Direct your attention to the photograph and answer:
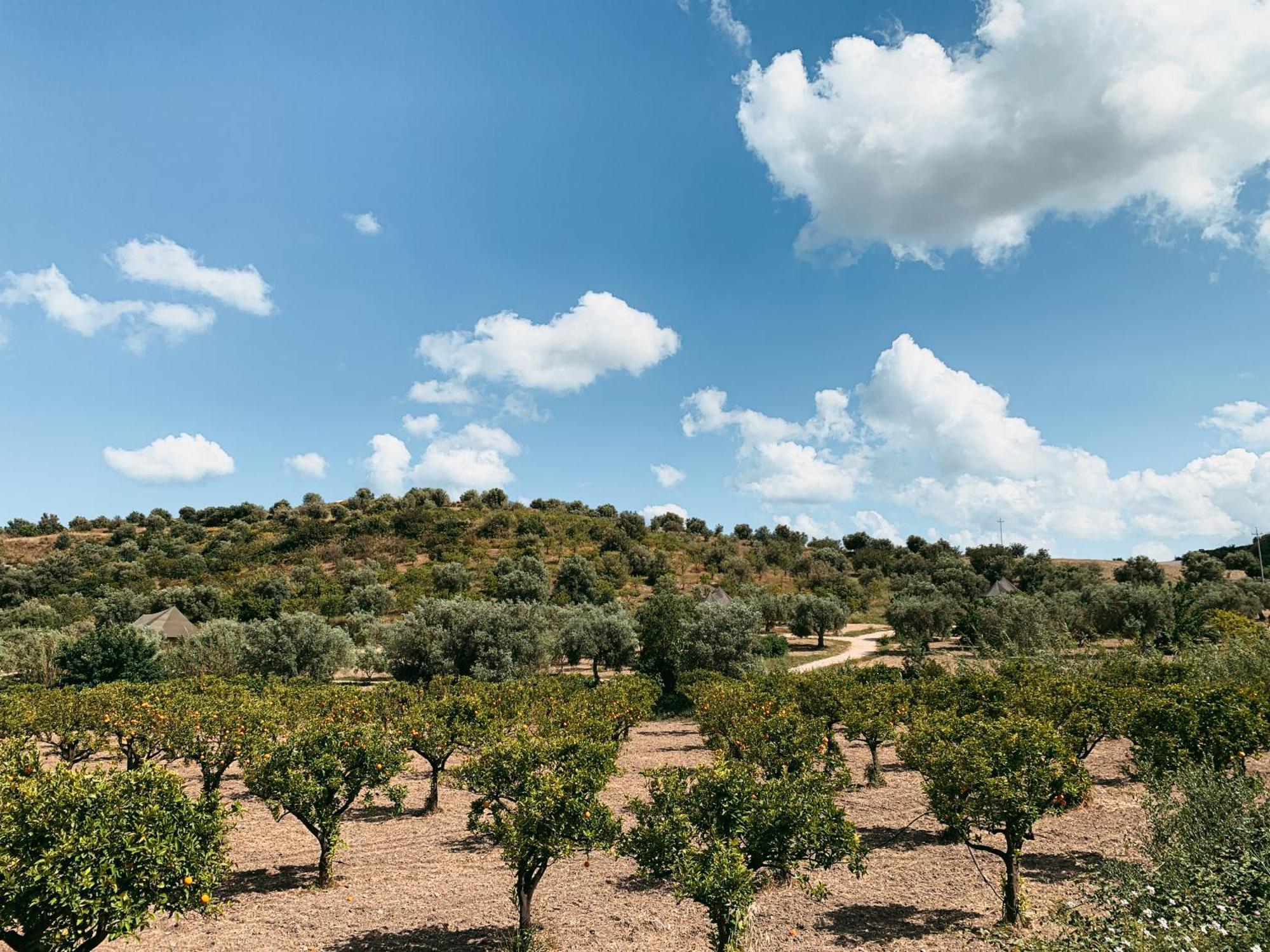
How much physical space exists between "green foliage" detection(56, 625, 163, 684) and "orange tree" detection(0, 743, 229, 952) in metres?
39.4

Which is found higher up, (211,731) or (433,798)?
(211,731)

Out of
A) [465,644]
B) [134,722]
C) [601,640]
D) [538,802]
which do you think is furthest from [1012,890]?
[601,640]

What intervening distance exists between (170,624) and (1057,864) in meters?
71.3

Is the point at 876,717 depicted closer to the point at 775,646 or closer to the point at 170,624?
the point at 775,646

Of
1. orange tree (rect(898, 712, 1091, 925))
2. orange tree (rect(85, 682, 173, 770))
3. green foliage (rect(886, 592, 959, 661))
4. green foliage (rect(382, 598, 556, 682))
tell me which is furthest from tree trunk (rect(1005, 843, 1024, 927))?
green foliage (rect(886, 592, 959, 661))

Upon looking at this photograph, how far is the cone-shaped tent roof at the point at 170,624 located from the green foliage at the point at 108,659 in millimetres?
16373

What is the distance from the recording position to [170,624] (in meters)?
61.6

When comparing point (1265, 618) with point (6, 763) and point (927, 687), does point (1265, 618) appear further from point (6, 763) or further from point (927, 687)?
point (6, 763)

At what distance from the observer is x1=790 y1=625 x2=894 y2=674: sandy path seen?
53281 mm

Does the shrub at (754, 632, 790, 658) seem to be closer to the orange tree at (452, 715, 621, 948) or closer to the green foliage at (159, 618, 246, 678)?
the green foliage at (159, 618, 246, 678)

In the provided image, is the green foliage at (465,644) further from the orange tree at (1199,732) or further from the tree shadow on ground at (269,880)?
the orange tree at (1199,732)

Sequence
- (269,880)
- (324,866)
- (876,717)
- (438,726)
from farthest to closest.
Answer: (876,717) < (438,726) < (269,880) < (324,866)

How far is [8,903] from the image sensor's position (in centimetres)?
850

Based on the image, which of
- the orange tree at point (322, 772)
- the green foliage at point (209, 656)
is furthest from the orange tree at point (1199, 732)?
the green foliage at point (209, 656)
